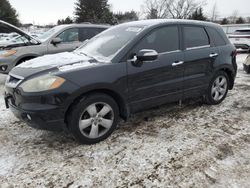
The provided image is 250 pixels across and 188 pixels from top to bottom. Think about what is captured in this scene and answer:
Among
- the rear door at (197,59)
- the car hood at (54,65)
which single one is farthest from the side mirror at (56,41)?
the rear door at (197,59)

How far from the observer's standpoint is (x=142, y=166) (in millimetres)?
2861

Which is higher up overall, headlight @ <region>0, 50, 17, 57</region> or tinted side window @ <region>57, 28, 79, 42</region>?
tinted side window @ <region>57, 28, 79, 42</region>

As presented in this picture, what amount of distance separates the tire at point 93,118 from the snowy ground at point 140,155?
5.7 inches

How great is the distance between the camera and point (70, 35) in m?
7.31

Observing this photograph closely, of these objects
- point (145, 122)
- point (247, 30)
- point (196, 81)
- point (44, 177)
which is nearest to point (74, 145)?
point (44, 177)

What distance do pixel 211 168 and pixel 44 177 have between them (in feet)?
6.21

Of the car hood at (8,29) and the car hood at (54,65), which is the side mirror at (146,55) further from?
the car hood at (8,29)

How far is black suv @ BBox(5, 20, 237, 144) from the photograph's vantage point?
302 centimetres

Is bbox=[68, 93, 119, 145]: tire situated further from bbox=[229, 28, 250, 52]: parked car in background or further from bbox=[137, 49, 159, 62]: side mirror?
bbox=[229, 28, 250, 52]: parked car in background

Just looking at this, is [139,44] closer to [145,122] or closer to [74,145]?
[145,122]

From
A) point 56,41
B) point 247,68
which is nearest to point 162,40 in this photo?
point 56,41

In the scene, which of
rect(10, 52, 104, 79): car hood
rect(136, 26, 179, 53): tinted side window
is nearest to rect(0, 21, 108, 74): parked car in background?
rect(10, 52, 104, 79): car hood

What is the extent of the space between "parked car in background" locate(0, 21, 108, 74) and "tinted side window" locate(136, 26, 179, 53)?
12.0 ft

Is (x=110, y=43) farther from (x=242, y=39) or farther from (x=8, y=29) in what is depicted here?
(x=242, y=39)
